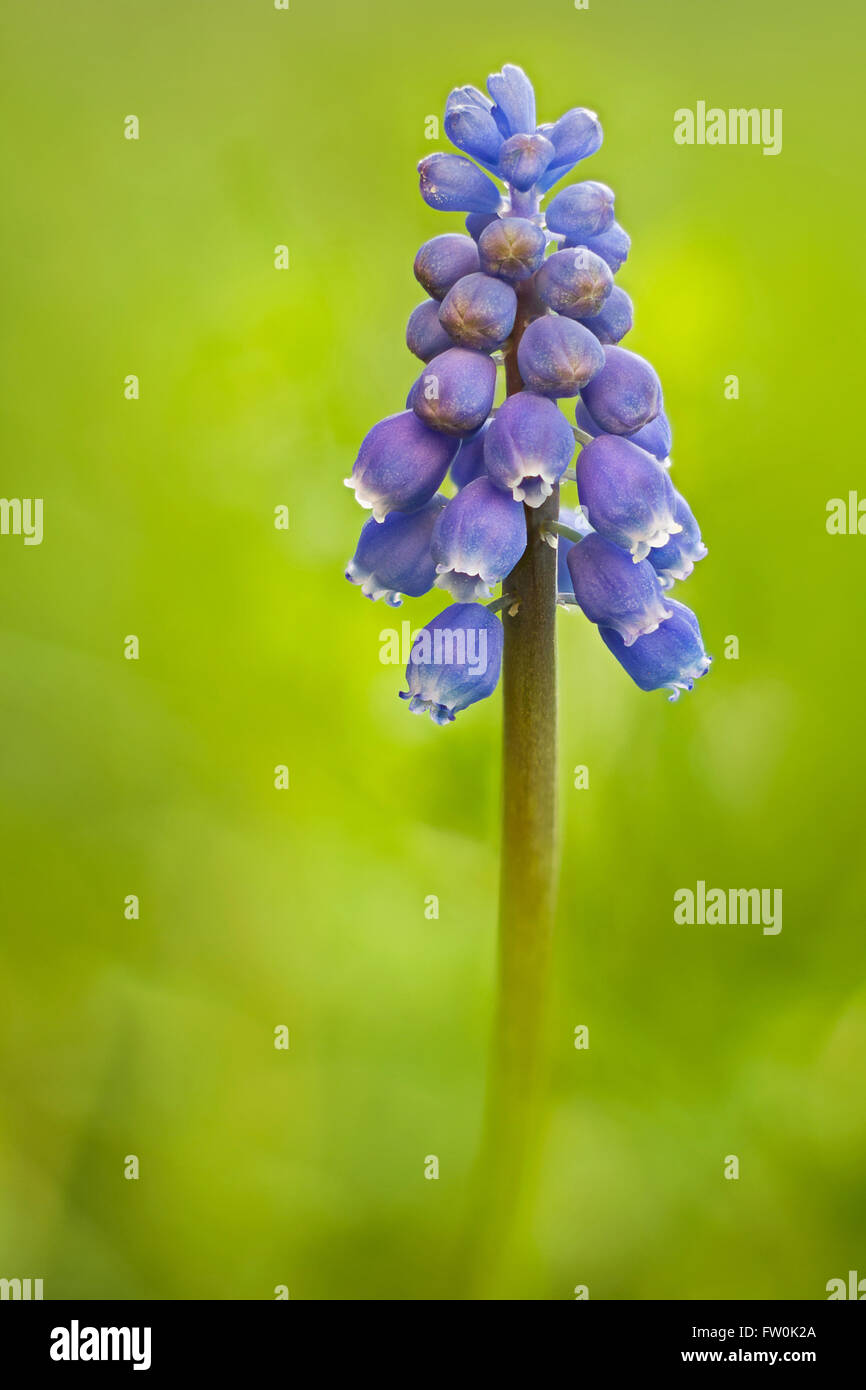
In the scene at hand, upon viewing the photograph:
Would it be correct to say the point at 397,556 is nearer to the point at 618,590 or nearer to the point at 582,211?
the point at 618,590

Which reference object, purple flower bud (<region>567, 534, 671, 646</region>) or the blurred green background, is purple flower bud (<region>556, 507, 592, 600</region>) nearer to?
purple flower bud (<region>567, 534, 671, 646</region>)

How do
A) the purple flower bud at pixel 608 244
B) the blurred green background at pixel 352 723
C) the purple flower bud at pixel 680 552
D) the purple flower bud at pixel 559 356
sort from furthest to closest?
the blurred green background at pixel 352 723 → the purple flower bud at pixel 680 552 → the purple flower bud at pixel 608 244 → the purple flower bud at pixel 559 356

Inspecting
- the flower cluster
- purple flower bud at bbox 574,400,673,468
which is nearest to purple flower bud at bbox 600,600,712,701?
the flower cluster

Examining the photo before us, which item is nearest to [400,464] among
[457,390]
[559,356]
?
[457,390]

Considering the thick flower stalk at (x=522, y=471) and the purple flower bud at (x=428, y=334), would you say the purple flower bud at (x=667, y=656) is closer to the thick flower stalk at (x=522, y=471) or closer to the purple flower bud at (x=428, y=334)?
the thick flower stalk at (x=522, y=471)

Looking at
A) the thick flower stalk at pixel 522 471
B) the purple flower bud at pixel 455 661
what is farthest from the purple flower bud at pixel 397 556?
the purple flower bud at pixel 455 661

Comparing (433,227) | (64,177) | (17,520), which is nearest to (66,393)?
(17,520)
